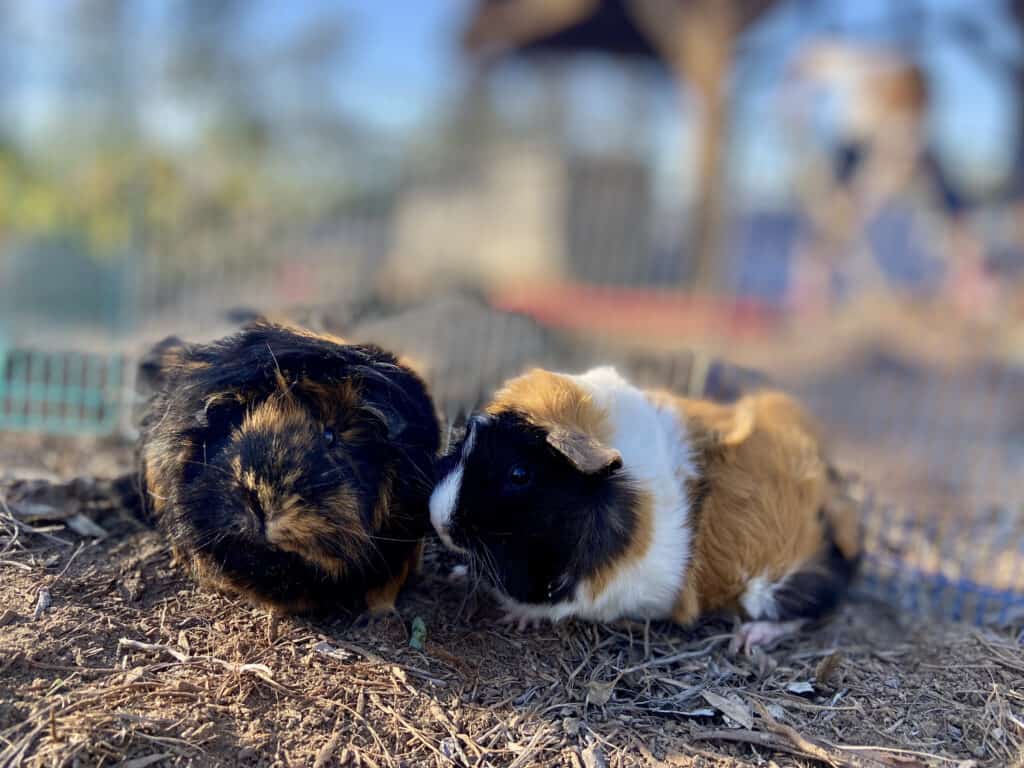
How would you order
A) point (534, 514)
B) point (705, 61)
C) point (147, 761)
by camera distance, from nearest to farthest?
1. point (147, 761)
2. point (534, 514)
3. point (705, 61)

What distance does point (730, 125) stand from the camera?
24.5 ft

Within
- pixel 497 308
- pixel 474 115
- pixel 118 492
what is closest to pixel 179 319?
pixel 497 308

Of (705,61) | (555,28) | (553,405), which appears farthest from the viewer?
(555,28)

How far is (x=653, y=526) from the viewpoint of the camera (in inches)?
76.3

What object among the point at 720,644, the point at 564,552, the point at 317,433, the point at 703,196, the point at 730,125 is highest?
the point at 730,125

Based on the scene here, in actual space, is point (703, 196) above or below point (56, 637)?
above

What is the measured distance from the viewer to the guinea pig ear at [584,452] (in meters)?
1.75

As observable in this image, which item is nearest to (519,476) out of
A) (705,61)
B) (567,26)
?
(705,61)

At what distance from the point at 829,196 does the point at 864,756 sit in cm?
799

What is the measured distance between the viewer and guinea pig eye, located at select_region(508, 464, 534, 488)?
6.01ft

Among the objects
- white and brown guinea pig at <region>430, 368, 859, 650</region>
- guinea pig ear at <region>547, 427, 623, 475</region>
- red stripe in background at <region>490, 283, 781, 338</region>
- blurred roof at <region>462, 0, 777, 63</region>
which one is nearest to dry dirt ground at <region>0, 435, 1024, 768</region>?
white and brown guinea pig at <region>430, 368, 859, 650</region>

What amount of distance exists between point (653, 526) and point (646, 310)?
17.3ft

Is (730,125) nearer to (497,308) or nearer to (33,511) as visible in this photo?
(497,308)

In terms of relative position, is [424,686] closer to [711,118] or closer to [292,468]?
[292,468]
